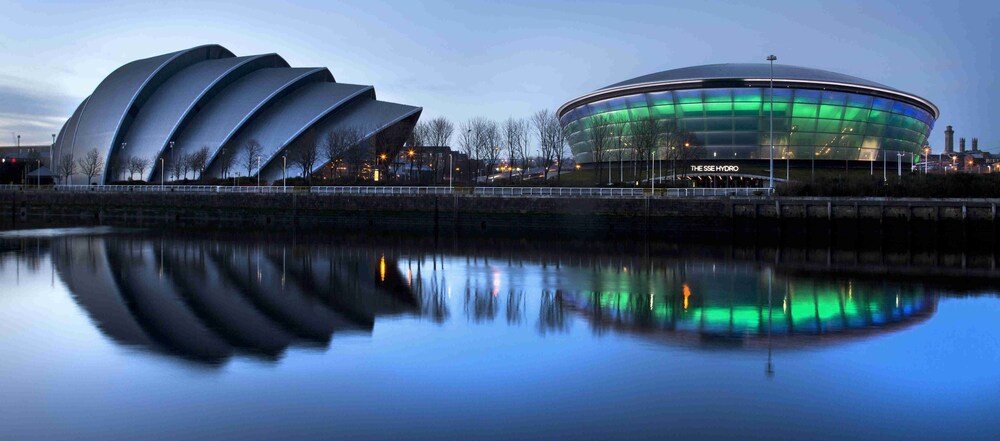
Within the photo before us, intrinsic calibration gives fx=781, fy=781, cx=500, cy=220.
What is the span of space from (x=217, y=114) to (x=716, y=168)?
148ft

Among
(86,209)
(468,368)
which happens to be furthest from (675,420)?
(86,209)

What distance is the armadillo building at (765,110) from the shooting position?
6469 centimetres

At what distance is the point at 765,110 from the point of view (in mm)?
A: 64688

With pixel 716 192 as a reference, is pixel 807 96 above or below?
above

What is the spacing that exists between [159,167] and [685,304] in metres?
66.0

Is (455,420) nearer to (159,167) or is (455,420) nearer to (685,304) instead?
(685,304)

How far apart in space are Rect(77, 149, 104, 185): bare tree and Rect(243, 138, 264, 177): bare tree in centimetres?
1459

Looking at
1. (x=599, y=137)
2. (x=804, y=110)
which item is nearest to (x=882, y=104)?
(x=804, y=110)

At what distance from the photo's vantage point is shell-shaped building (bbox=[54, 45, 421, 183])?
70875 millimetres

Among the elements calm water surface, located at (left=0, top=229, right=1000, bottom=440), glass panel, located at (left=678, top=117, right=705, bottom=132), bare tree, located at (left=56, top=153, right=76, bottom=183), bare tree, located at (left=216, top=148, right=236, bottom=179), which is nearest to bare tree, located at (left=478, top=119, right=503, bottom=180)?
glass panel, located at (left=678, top=117, right=705, bottom=132)

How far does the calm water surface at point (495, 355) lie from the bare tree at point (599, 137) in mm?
41649

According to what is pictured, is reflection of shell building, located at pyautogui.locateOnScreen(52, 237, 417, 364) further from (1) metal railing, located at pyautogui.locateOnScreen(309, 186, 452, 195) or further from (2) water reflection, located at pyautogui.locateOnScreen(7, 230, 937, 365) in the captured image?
(1) metal railing, located at pyautogui.locateOnScreen(309, 186, 452, 195)

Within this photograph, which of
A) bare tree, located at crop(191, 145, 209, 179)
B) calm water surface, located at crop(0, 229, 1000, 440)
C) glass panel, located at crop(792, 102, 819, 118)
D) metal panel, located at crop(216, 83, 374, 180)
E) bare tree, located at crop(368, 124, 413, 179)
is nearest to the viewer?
calm water surface, located at crop(0, 229, 1000, 440)

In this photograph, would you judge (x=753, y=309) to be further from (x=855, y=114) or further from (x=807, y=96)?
(x=855, y=114)
